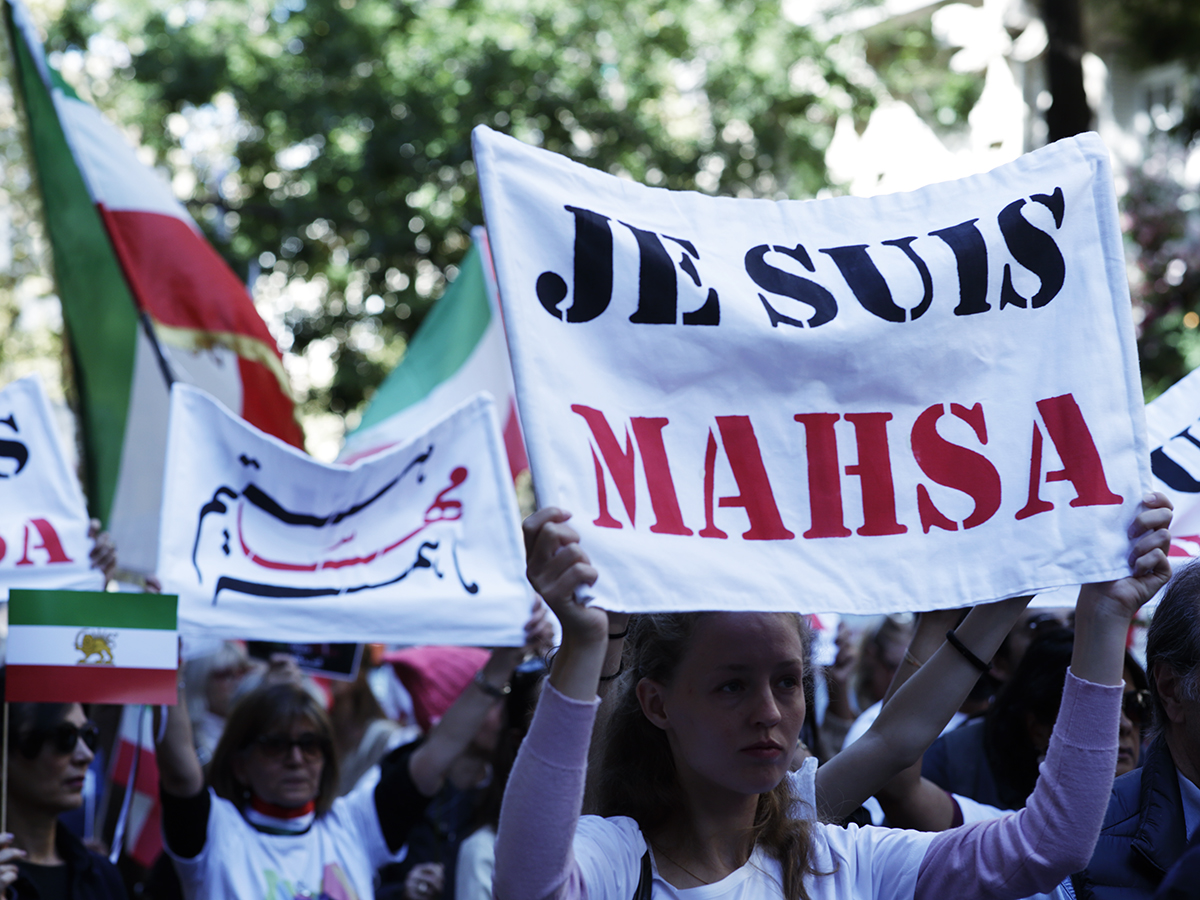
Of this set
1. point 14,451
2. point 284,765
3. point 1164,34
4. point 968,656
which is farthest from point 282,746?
point 1164,34

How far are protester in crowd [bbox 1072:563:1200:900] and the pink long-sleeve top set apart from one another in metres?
0.35

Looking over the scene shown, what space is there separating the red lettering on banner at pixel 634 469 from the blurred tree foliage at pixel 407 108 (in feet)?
38.6

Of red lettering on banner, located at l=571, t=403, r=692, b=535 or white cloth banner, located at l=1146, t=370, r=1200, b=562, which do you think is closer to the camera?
red lettering on banner, located at l=571, t=403, r=692, b=535

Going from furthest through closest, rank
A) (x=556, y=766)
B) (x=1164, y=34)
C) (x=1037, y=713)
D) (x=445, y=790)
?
(x=1164, y=34) → (x=445, y=790) → (x=1037, y=713) → (x=556, y=766)

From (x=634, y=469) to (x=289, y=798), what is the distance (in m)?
2.42

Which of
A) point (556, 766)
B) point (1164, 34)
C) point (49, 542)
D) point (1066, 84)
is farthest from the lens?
point (1164, 34)

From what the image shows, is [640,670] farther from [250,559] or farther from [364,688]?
[364,688]

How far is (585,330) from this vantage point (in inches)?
85.5

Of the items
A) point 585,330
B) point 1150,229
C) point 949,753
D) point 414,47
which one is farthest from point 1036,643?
point 414,47

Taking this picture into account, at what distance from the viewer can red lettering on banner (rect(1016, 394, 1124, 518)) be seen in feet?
7.27

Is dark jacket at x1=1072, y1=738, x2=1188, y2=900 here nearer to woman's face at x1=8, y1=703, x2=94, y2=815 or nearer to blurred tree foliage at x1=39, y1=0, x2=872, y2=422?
woman's face at x1=8, y1=703, x2=94, y2=815

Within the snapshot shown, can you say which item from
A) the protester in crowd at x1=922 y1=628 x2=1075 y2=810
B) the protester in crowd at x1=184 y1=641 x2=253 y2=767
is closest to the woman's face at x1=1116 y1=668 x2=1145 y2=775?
the protester in crowd at x1=922 y1=628 x2=1075 y2=810

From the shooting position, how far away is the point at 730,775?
216 centimetres

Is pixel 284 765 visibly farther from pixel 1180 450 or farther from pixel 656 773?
pixel 1180 450
